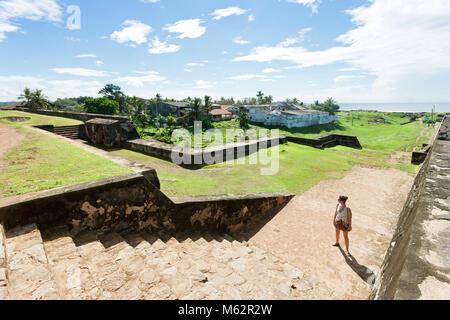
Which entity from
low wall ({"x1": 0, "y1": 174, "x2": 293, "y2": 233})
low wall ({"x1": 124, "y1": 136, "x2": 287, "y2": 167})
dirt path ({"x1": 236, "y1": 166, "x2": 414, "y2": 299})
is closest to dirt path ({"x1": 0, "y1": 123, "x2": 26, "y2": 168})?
low wall ({"x1": 0, "y1": 174, "x2": 293, "y2": 233})

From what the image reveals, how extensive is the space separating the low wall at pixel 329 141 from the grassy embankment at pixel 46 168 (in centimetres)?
1778

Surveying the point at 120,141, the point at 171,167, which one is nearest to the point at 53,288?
the point at 171,167

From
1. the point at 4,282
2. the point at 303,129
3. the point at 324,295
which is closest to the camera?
the point at 4,282

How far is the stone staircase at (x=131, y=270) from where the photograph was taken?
230 cm

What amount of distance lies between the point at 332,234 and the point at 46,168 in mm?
6897

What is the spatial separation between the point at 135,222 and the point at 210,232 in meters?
2.01

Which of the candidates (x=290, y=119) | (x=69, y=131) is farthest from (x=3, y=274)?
(x=290, y=119)

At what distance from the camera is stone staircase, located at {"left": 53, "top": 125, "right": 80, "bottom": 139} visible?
1262 cm

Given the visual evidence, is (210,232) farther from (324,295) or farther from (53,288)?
(53,288)

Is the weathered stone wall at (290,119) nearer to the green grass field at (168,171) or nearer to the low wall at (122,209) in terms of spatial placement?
the green grass field at (168,171)

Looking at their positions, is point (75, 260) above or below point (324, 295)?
above

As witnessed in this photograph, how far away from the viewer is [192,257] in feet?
12.7

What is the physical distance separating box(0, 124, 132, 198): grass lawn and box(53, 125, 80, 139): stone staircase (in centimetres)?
677

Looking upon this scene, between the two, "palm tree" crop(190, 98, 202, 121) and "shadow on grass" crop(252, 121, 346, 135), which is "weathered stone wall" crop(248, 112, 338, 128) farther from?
"palm tree" crop(190, 98, 202, 121)
